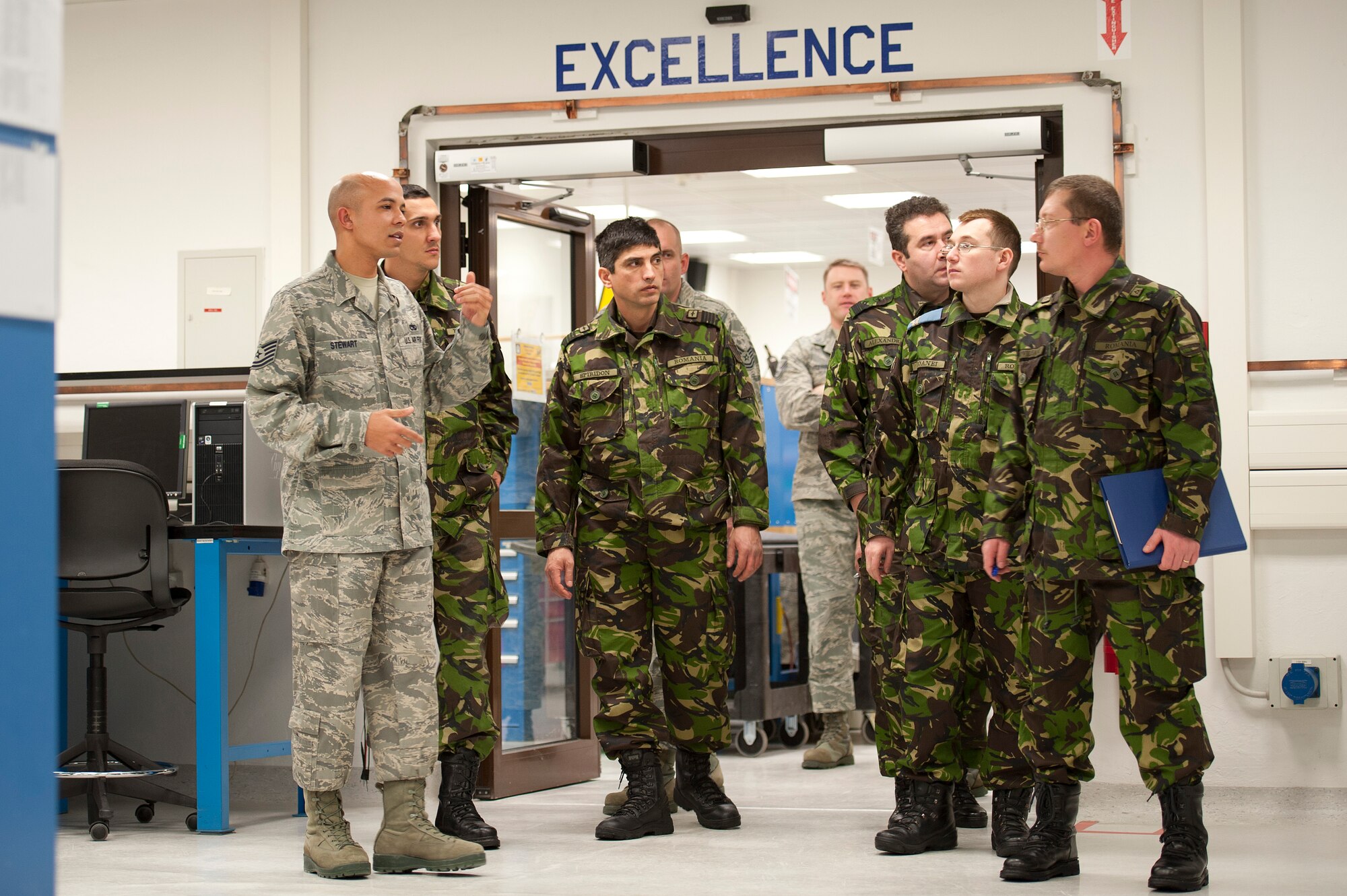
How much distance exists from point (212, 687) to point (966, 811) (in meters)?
2.27

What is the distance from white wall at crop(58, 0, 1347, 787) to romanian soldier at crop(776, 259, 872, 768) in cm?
134

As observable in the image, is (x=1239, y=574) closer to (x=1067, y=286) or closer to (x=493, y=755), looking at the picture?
(x=1067, y=286)

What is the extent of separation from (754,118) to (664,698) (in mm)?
2020

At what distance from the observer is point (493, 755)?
16.2ft

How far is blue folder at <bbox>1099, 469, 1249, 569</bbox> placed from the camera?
320cm

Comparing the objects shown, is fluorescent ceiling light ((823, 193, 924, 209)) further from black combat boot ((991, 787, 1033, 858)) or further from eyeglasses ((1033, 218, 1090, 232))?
black combat boot ((991, 787, 1033, 858))

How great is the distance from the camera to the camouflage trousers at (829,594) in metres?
5.79

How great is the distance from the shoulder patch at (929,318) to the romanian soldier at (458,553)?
1205mm

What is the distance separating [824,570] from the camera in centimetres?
587

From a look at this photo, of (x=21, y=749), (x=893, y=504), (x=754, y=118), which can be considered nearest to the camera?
(x=21, y=749)

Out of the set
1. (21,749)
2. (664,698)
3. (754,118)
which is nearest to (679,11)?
(754,118)

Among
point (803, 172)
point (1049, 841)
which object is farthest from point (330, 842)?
point (803, 172)

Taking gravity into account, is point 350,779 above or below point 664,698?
below

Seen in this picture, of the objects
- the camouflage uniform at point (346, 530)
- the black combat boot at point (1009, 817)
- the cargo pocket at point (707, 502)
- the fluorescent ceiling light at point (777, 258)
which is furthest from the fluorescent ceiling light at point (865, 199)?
the camouflage uniform at point (346, 530)
